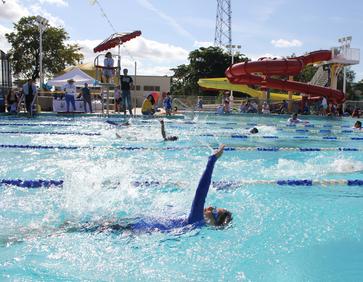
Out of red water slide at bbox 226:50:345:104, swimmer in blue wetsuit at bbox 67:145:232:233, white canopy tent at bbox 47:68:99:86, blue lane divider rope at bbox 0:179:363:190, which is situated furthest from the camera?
white canopy tent at bbox 47:68:99:86

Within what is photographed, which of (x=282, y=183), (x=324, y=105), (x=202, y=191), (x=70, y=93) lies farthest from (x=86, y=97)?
(x=202, y=191)

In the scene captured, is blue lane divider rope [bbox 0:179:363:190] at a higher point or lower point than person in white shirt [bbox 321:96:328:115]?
lower

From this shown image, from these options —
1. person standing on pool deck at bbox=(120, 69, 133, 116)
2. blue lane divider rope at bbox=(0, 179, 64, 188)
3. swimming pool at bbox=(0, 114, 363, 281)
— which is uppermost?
person standing on pool deck at bbox=(120, 69, 133, 116)

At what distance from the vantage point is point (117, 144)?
11094 millimetres

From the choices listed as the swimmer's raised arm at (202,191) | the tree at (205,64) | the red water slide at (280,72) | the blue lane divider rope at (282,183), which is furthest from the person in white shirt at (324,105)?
the tree at (205,64)

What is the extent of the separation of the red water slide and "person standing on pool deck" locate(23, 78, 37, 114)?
11069 mm

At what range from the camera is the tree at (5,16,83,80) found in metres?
41.6

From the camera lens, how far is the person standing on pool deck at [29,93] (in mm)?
18047

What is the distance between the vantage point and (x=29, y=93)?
18.2m

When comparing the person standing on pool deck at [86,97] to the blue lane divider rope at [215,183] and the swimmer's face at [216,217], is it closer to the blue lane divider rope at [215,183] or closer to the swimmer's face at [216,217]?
the blue lane divider rope at [215,183]

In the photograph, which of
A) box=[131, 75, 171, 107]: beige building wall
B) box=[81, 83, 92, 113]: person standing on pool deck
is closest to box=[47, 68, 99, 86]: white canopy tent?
box=[81, 83, 92, 113]: person standing on pool deck

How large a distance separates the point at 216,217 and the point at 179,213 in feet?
1.93

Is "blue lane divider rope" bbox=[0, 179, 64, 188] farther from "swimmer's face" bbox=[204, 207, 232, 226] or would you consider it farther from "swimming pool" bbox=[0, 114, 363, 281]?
"swimmer's face" bbox=[204, 207, 232, 226]

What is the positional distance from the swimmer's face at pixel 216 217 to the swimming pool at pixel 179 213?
0.12 metres
